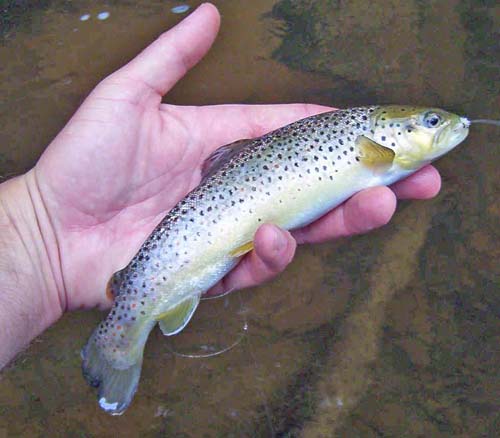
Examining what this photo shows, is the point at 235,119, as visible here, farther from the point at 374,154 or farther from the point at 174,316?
the point at 174,316

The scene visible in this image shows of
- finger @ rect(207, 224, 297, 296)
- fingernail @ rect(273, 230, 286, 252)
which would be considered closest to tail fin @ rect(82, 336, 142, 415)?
finger @ rect(207, 224, 297, 296)

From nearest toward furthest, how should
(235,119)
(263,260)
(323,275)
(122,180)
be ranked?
(263,260) < (122,180) < (235,119) < (323,275)

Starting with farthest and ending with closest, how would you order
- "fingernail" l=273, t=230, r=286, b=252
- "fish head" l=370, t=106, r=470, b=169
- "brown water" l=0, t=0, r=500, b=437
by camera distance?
"brown water" l=0, t=0, r=500, b=437 → "fish head" l=370, t=106, r=470, b=169 → "fingernail" l=273, t=230, r=286, b=252

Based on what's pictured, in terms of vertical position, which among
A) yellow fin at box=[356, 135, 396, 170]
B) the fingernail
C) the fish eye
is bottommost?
the fingernail

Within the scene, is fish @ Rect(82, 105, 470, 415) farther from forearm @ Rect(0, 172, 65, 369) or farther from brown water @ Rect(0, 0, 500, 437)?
brown water @ Rect(0, 0, 500, 437)

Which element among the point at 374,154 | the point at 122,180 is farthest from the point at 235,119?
the point at 374,154

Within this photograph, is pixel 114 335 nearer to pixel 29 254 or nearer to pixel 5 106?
pixel 29 254

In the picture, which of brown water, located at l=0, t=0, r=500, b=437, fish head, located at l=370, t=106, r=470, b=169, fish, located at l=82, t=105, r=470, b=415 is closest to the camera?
fish, located at l=82, t=105, r=470, b=415

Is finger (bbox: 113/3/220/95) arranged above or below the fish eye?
above

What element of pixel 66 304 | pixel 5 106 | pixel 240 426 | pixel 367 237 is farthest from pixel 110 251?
pixel 5 106

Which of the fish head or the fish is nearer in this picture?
the fish
